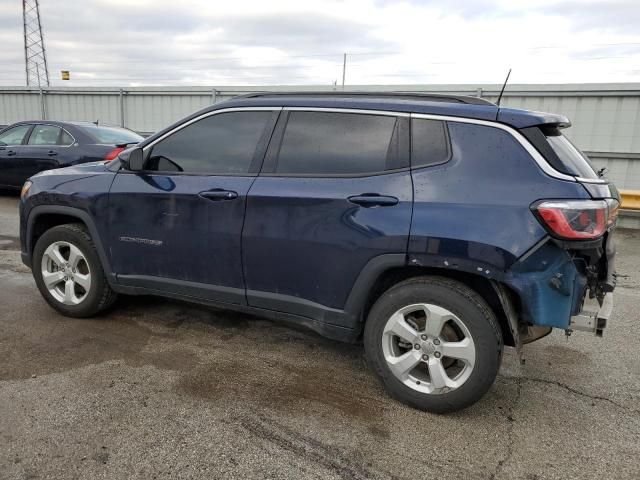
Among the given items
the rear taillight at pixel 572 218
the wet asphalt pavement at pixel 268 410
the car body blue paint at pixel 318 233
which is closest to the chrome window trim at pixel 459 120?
the rear taillight at pixel 572 218

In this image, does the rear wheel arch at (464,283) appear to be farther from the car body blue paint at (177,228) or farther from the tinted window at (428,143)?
the car body blue paint at (177,228)

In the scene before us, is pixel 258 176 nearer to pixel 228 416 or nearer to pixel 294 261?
pixel 294 261

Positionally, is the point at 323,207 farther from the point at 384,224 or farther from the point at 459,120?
the point at 459,120

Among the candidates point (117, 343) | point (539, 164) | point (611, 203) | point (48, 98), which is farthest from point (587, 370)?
point (48, 98)

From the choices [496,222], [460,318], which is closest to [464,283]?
[460,318]

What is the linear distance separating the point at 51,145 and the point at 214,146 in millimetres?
7025

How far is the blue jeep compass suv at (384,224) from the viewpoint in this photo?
259 cm

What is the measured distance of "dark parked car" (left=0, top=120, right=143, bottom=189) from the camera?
8.63 m

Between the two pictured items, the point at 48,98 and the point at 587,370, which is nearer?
the point at 587,370

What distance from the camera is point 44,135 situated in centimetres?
921

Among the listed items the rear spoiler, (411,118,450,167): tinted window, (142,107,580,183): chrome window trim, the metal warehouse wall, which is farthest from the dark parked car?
the rear spoiler

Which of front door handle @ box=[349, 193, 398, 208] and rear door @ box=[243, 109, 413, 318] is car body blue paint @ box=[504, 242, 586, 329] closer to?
rear door @ box=[243, 109, 413, 318]

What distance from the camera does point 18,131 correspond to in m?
9.62

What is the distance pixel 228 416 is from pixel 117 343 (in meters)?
1.35
